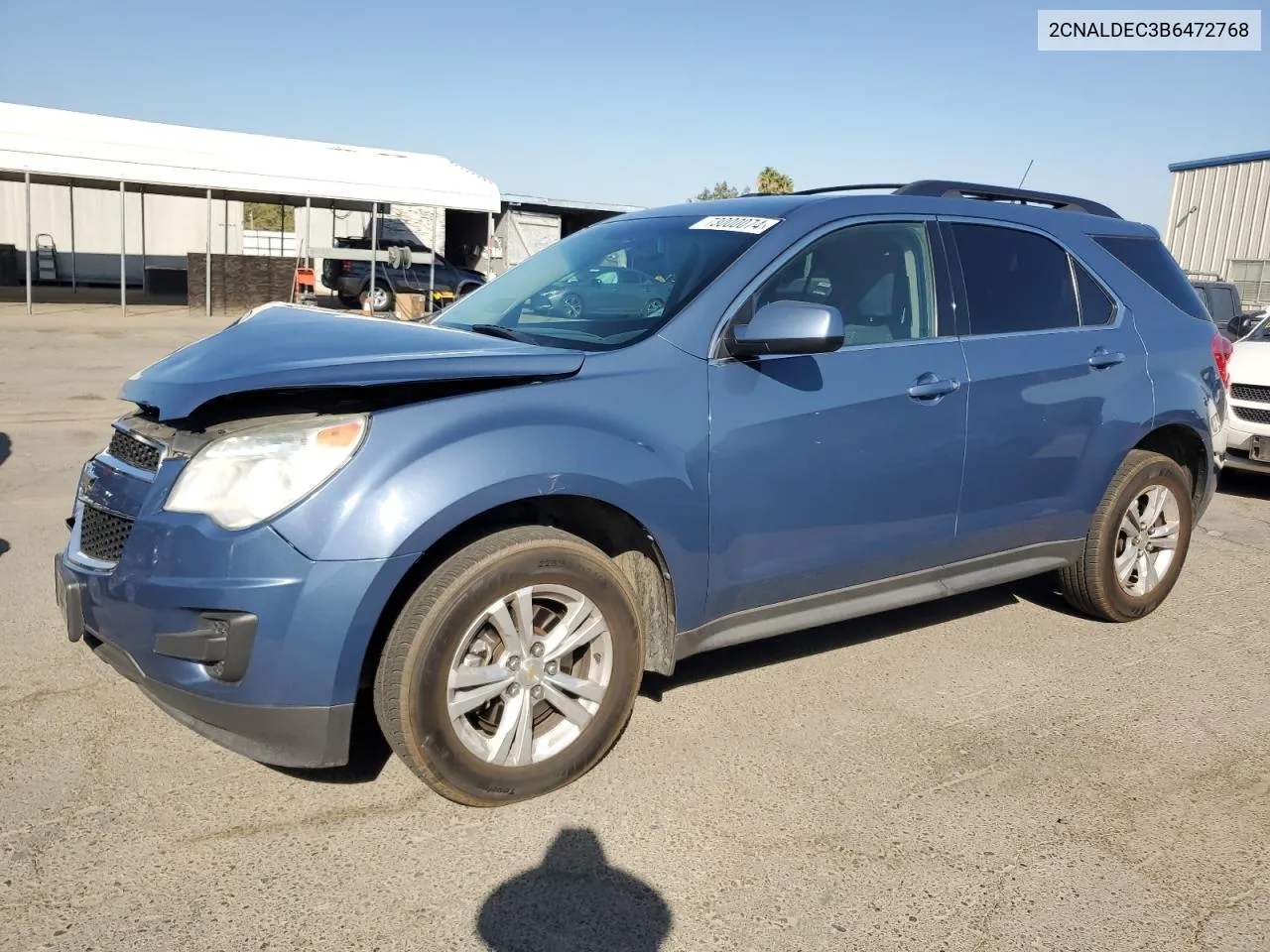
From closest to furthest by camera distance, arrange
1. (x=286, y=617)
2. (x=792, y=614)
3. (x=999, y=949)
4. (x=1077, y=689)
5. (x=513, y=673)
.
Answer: (x=999, y=949) < (x=286, y=617) < (x=513, y=673) < (x=792, y=614) < (x=1077, y=689)

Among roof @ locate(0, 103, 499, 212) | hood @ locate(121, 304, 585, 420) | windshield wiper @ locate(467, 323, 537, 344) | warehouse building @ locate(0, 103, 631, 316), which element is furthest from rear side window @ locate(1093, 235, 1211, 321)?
roof @ locate(0, 103, 499, 212)

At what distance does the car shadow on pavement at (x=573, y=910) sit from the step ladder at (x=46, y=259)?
3415 centimetres

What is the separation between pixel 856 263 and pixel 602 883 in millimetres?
2370

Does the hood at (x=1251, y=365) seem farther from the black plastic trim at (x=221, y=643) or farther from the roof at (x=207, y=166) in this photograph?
the roof at (x=207, y=166)

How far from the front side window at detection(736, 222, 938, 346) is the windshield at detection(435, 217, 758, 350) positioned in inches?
10.1

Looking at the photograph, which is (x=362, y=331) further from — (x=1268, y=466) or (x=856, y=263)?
(x=1268, y=466)

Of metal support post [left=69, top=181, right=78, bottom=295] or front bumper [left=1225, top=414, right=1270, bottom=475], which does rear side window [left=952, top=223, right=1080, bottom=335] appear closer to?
front bumper [left=1225, top=414, right=1270, bottom=475]

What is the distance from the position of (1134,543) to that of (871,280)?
2.03 m

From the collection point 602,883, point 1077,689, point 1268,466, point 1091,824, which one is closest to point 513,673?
point 602,883

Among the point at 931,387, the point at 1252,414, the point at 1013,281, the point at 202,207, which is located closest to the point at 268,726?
the point at 931,387

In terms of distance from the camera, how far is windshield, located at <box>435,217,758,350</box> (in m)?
3.51

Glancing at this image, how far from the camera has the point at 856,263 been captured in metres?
3.84

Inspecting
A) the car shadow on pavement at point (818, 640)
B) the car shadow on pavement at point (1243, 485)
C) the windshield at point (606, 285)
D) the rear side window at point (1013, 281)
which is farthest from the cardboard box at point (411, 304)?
the rear side window at point (1013, 281)

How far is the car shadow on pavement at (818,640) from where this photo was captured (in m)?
4.07
